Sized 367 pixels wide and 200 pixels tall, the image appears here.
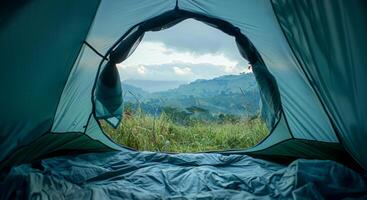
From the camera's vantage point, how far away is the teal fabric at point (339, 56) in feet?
4.25

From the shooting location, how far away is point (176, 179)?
1853mm

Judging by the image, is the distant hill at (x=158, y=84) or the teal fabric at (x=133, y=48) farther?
the distant hill at (x=158, y=84)

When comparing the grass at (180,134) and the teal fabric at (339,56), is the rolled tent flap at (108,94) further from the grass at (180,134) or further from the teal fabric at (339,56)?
the teal fabric at (339,56)

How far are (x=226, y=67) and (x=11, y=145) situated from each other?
3.18 m

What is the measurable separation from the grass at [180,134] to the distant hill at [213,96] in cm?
20

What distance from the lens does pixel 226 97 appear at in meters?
4.29

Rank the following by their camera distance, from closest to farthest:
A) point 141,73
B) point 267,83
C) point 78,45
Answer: point 78,45
point 267,83
point 141,73

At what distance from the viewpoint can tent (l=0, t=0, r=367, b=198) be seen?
4.61ft

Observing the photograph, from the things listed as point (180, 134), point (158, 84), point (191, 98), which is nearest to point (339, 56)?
point (180, 134)

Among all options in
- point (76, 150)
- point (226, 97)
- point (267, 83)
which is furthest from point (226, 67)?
point (76, 150)

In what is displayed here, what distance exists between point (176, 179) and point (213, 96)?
2742 millimetres

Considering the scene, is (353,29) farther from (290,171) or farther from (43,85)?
(43,85)

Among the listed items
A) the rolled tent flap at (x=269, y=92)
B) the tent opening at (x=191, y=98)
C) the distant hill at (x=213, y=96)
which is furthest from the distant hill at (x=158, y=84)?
the rolled tent flap at (x=269, y=92)

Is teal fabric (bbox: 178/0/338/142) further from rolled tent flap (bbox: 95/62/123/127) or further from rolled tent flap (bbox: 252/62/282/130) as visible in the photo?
rolled tent flap (bbox: 95/62/123/127)
